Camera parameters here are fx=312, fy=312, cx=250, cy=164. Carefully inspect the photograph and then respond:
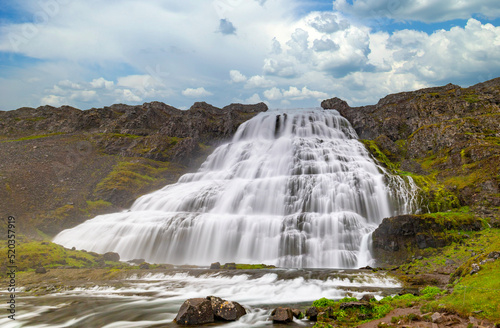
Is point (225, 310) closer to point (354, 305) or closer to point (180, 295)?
point (354, 305)

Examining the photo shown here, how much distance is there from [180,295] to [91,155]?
201 feet

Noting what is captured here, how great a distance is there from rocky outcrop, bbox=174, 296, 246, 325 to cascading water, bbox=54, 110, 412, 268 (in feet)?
58.5

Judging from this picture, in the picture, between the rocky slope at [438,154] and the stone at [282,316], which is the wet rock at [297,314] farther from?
the rocky slope at [438,154]

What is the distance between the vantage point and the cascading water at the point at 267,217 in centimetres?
3500

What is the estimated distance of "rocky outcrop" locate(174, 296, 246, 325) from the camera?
50.4ft

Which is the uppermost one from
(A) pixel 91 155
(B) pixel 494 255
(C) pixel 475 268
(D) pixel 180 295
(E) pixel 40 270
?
(A) pixel 91 155

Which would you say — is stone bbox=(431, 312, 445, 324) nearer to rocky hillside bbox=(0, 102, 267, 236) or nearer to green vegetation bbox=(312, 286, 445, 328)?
green vegetation bbox=(312, 286, 445, 328)

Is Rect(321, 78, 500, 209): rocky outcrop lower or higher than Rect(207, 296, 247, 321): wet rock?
higher

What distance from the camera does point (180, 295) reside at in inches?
865

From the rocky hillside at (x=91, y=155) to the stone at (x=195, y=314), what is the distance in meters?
41.1

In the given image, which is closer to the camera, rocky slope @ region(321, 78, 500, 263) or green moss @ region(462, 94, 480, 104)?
rocky slope @ region(321, 78, 500, 263)

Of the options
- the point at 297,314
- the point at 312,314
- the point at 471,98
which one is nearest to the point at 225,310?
the point at 297,314

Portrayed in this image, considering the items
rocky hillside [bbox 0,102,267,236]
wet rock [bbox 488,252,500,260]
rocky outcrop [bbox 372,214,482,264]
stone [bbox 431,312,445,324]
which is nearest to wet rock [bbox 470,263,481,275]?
wet rock [bbox 488,252,500,260]

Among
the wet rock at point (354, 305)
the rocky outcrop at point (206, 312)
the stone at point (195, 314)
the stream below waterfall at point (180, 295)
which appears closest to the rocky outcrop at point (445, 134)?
the stream below waterfall at point (180, 295)
